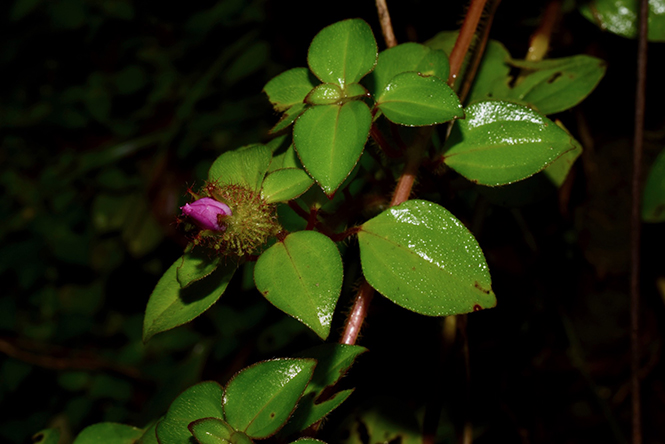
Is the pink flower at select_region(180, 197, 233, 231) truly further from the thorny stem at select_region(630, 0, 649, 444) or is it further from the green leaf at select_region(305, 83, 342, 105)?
the thorny stem at select_region(630, 0, 649, 444)

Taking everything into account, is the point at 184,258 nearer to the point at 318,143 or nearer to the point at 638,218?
the point at 318,143

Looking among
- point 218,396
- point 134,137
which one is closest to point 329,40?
point 218,396

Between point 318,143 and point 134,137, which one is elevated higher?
point 318,143

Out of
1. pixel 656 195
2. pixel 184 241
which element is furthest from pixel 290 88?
pixel 184 241

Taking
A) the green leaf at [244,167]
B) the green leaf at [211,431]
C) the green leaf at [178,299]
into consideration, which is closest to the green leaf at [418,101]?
the green leaf at [244,167]

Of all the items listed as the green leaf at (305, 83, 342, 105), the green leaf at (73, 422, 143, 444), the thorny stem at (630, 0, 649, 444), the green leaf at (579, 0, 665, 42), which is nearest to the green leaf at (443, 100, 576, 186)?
the green leaf at (305, 83, 342, 105)

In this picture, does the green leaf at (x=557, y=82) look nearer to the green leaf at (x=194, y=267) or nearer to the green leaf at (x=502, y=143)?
the green leaf at (x=502, y=143)

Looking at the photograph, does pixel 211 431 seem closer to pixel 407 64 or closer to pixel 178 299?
pixel 178 299
